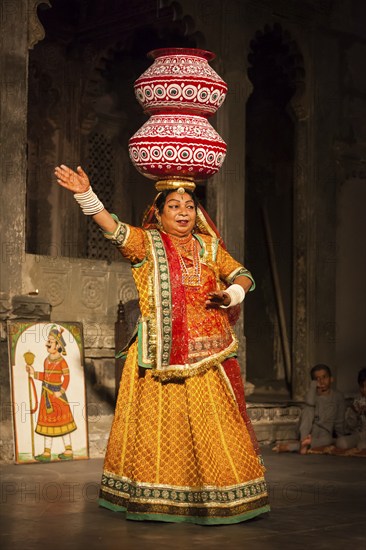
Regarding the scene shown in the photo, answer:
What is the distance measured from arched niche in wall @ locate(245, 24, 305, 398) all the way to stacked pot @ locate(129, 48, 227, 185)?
19.4ft

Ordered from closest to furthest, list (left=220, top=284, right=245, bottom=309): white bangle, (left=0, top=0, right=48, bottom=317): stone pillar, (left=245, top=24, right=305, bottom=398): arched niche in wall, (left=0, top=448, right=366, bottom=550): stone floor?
1. (left=0, top=448, right=366, bottom=550): stone floor
2. (left=220, top=284, right=245, bottom=309): white bangle
3. (left=0, top=0, right=48, bottom=317): stone pillar
4. (left=245, top=24, right=305, bottom=398): arched niche in wall

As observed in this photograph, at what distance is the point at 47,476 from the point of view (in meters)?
6.50

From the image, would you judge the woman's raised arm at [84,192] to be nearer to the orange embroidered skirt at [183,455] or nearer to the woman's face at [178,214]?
the woman's face at [178,214]

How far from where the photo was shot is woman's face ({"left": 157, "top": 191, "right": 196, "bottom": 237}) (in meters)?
5.11

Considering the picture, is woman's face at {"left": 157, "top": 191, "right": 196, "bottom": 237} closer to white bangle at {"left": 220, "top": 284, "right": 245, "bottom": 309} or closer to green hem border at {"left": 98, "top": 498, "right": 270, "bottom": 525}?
white bangle at {"left": 220, "top": 284, "right": 245, "bottom": 309}

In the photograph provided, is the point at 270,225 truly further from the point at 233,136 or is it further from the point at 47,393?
the point at 47,393

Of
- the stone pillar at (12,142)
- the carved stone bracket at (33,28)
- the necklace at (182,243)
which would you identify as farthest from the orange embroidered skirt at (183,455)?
the carved stone bracket at (33,28)

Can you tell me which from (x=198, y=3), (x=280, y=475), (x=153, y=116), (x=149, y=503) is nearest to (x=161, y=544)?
(x=149, y=503)

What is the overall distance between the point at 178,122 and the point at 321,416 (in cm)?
411

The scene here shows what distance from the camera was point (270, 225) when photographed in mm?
11477

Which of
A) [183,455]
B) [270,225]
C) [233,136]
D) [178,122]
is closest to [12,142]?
[233,136]

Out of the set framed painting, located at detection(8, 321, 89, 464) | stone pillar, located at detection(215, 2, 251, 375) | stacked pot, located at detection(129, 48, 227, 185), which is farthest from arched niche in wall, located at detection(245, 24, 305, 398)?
stacked pot, located at detection(129, 48, 227, 185)

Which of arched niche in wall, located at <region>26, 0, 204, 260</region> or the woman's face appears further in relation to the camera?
arched niche in wall, located at <region>26, 0, 204, 260</region>

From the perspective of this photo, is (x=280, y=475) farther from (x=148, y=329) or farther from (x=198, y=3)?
(x=198, y=3)
